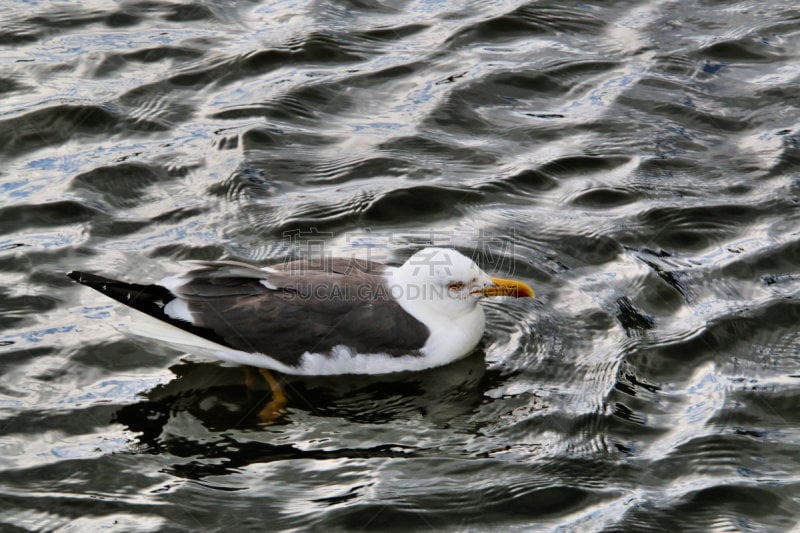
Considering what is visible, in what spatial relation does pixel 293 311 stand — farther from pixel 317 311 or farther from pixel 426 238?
pixel 426 238

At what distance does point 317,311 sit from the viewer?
7.30m

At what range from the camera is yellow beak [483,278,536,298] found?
301 inches

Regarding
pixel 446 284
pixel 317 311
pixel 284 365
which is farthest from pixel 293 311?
pixel 446 284

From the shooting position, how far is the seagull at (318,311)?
24.0 feet

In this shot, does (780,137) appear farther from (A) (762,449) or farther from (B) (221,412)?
(B) (221,412)

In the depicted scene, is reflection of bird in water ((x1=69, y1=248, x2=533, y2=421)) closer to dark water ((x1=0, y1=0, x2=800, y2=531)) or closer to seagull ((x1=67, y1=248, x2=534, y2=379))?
seagull ((x1=67, y1=248, x2=534, y2=379))

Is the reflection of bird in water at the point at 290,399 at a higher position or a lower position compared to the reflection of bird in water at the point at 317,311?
lower

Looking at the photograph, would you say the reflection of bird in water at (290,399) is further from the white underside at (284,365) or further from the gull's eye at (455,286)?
the gull's eye at (455,286)

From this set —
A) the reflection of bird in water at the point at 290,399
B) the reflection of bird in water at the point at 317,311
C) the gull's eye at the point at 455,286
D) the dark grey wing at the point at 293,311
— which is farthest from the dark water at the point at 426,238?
the gull's eye at the point at 455,286

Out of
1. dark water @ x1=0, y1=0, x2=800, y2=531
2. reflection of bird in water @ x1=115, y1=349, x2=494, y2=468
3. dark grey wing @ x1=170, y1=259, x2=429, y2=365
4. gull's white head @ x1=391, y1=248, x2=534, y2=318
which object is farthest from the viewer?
gull's white head @ x1=391, y1=248, x2=534, y2=318

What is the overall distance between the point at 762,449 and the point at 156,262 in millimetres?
4784

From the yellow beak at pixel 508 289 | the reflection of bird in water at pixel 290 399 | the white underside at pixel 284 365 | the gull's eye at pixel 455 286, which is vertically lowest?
the reflection of bird in water at pixel 290 399

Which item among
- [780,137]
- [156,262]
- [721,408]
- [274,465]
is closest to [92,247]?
[156,262]

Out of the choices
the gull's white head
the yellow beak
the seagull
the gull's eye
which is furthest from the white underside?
the yellow beak
